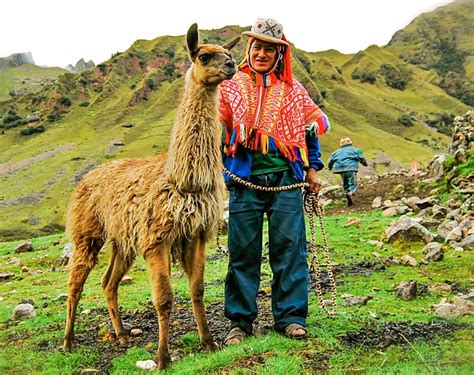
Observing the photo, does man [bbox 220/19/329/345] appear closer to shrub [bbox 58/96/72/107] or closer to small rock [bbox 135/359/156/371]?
small rock [bbox 135/359/156/371]

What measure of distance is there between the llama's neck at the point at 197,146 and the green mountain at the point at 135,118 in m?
30.2

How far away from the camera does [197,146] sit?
5023mm

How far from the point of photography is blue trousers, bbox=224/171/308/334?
5121 millimetres

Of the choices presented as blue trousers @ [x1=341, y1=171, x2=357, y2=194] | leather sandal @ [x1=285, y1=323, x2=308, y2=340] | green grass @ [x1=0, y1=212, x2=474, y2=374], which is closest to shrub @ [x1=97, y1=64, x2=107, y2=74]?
blue trousers @ [x1=341, y1=171, x2=357, y2=194]

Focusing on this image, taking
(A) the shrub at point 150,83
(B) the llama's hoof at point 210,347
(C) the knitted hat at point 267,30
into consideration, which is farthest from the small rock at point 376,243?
(A) the shrub at point 150,83

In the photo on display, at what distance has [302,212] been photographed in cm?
533

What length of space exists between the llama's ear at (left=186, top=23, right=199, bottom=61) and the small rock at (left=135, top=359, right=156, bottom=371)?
10.3 feet

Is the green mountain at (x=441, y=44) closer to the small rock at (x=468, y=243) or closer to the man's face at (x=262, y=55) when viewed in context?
the small rock at (x=468, y=243)

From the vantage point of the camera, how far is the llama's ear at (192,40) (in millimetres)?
4926

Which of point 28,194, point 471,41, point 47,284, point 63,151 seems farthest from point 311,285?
point 471,41

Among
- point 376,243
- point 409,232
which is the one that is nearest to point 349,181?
point 376,243

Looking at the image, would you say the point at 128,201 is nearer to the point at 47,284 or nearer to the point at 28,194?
the point at 47,284

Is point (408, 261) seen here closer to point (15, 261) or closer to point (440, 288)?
point (440, 288)

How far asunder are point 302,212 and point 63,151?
5593 centimetres
